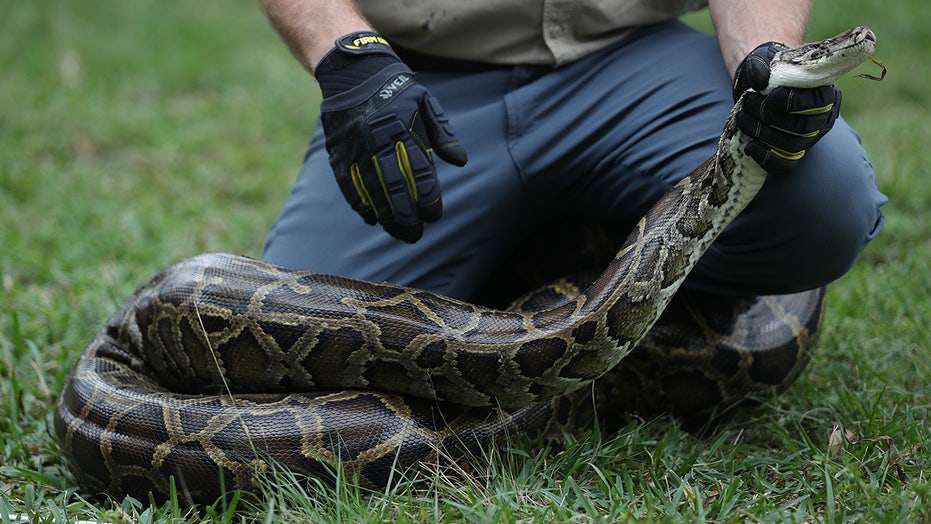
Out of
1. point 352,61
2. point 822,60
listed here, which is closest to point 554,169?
point 352,61

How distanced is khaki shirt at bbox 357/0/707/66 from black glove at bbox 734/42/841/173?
3.44 feet

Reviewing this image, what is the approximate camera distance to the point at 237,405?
341cm

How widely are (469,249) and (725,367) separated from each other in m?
1.23

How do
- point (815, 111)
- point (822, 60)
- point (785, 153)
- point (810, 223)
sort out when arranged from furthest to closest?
point (810, 223)
point (785, 153)
point (815, 111)
point (822, 60)

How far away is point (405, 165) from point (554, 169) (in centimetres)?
93

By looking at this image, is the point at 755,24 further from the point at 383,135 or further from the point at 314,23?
the point at 314,23

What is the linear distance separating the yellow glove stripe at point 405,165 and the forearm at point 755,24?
145cm

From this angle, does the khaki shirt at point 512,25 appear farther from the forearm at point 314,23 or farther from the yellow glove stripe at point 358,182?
the yellow glove stripe at point 358,182

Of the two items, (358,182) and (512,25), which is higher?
(512,25)

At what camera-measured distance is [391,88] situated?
11.0 ft

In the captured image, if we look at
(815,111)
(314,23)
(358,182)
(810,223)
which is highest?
(314,23)

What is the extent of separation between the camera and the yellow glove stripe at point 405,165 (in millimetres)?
3324

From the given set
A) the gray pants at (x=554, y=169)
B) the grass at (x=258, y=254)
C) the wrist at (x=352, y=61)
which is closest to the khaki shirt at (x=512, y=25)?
the gray pants at (x=554, y=169)

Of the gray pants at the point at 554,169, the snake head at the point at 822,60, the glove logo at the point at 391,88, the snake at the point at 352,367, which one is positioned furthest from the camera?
the gray pants at the point at 554,169
